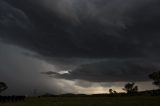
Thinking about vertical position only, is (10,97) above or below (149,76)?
below

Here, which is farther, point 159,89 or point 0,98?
point 159,89

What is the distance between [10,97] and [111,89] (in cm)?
11561

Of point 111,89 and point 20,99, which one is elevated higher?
point 111,89

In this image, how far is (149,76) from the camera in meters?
174

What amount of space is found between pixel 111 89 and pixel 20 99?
11430cm

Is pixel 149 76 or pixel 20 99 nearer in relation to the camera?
pixel 20 99

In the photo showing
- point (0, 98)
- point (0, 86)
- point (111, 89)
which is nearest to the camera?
point (0, 98)

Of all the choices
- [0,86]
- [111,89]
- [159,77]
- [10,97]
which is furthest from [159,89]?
[10,97]

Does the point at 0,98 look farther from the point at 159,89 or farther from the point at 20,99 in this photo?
the point at 159,89

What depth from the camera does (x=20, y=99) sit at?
89.7 meters

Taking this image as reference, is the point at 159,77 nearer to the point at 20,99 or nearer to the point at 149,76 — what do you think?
the point at 149,76

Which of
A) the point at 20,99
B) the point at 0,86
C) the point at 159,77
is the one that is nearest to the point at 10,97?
the point at 20,99

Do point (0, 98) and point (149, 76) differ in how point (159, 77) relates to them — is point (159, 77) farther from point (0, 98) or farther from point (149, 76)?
point (0, 98)

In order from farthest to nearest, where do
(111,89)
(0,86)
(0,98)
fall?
1. (111,89)
2. (0,86)
3. (0,98)
